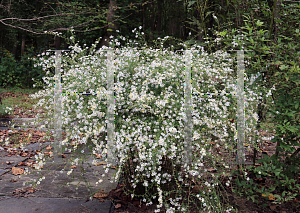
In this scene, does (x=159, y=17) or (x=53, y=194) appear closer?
(x=53, y=194)

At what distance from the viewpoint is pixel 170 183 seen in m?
2.74

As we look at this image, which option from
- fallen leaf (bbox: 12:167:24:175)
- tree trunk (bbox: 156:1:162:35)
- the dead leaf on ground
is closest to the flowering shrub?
the dead leaf on ground

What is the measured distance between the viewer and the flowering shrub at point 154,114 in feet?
7.37

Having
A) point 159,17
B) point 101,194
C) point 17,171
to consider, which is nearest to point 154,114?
point 101,194

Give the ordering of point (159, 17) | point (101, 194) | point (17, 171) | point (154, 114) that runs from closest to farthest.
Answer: point (154, 114) → point (101, 194) → point (17, 171) → point (159, 17)

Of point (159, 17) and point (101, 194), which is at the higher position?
point (159, 17)

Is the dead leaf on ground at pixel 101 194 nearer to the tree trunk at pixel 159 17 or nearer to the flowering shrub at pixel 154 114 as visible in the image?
the flowering shrub at pixel 154 114

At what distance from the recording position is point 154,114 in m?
2.32

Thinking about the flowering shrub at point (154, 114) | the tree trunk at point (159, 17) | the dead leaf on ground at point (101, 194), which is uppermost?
the tree trunk at point (159, 17)

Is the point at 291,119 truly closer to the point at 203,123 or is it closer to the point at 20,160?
the point at 203,123

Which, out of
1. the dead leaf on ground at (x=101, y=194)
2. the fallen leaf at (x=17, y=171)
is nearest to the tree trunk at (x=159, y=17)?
the fallen leaf at (x=17, y=171)

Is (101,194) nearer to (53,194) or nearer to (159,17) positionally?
(53,194)

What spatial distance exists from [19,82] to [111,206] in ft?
39.2

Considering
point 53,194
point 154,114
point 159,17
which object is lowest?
point 53,194
